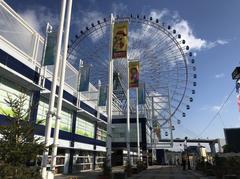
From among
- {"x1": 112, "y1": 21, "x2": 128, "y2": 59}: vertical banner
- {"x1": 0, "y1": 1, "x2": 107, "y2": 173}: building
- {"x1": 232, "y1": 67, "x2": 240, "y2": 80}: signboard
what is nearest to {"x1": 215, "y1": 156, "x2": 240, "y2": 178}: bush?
{"x1": 232, "y1": 67, "x2": 240, "y2": 80}: signboard

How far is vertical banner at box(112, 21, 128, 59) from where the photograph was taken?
2228 cm

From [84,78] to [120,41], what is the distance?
731cm

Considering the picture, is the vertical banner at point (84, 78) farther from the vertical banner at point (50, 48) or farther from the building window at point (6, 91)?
the building window at point (6, 91)

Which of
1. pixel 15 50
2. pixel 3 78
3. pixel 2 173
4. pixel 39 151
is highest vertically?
pixel 15 50

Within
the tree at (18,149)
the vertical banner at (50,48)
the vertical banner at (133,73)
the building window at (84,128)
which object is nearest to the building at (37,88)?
the building window at (84,128)

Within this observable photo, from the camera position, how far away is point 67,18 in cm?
1628

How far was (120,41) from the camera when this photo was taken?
73.4ft

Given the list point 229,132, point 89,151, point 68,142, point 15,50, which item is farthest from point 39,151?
point 229,132

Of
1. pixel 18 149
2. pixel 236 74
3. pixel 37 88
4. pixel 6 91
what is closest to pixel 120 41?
pixel 37 88

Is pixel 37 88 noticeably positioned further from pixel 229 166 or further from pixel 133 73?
pixel 229 166

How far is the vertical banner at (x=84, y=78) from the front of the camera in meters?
27.3

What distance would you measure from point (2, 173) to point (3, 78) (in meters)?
11.4

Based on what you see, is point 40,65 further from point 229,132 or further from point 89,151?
point 229,132

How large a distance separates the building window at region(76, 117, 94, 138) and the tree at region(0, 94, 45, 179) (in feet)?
72.7
